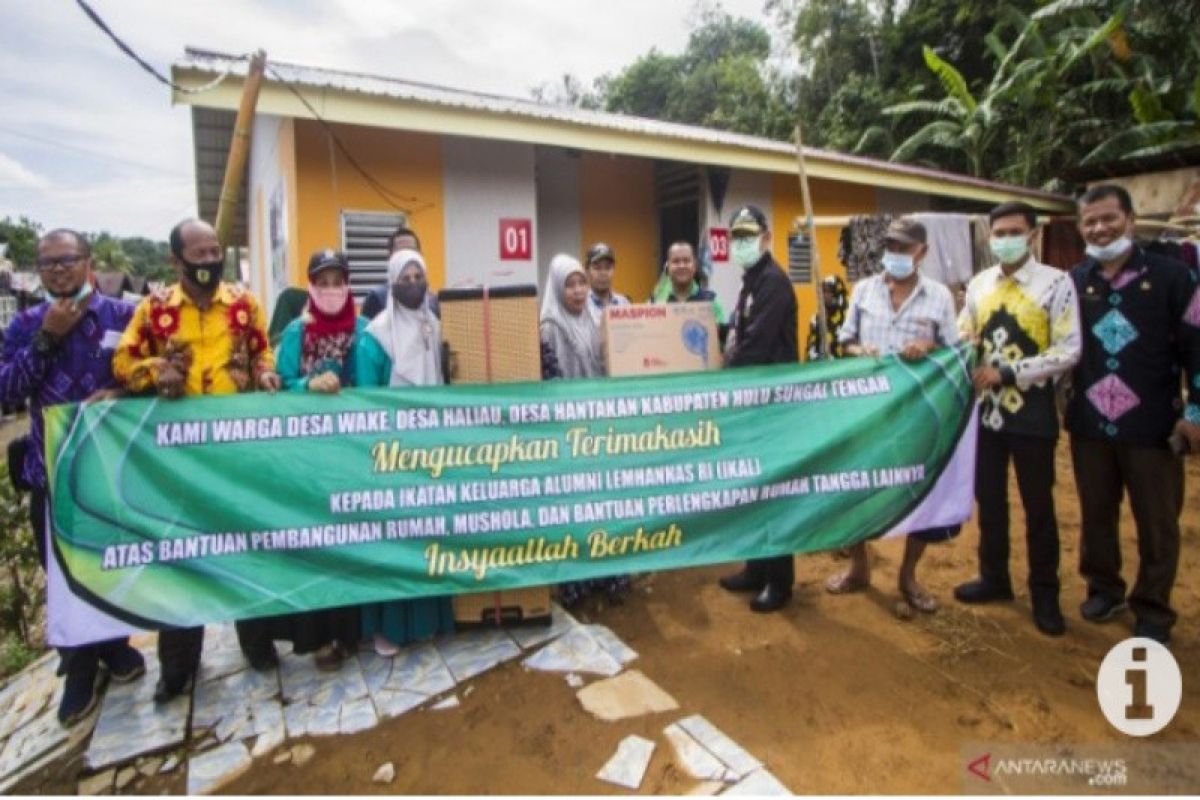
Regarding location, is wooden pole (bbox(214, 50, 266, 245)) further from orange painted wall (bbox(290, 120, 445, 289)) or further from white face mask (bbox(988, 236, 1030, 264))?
white face mask (bbox(988, 236, 1030, 264))

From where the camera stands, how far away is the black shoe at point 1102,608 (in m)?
3.16

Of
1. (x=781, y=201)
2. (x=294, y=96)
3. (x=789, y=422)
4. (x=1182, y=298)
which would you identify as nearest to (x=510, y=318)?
(x=789, y=422)

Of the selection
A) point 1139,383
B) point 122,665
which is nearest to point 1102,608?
point 1139,383

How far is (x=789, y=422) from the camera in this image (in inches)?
116

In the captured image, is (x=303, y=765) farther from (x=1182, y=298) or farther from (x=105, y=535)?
(x=1182, y=298)

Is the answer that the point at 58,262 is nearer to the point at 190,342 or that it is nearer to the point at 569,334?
the point at 190,342

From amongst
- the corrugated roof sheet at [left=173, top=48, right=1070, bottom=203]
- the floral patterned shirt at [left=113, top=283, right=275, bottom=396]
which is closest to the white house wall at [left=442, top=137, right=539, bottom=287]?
the corrugated roof sheet at [left=173, top=48, right=1070, bottom=203]

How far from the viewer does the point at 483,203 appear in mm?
6383

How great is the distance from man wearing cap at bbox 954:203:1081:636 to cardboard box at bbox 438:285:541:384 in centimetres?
203

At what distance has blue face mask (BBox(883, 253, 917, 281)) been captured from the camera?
310 cm

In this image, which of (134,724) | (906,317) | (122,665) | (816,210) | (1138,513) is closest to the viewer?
(134,724)

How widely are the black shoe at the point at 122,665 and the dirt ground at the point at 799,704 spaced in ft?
1.41

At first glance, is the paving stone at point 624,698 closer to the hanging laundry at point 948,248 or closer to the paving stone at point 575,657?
the paving stone at point 575,657

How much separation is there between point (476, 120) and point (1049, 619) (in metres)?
5.23
